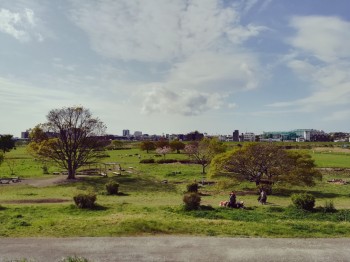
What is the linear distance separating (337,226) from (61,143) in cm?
4427

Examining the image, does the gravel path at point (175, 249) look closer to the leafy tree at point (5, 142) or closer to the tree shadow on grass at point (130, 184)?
the tree shadow on grass at point (130, 184)

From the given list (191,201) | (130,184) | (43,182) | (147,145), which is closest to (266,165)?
(191,201)

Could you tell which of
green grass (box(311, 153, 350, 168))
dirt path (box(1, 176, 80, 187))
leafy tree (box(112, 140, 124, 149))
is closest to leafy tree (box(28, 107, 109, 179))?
dirt path (box(1, 176, 80, 187))

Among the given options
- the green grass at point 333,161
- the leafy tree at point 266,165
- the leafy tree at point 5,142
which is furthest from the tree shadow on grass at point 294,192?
the leafy tree at point 5,142

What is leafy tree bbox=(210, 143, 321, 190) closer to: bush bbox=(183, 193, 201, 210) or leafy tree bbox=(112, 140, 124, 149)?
bush bbox=(183, 193, 201, 210)

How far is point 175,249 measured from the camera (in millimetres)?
17703

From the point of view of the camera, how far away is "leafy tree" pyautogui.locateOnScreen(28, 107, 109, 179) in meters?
56.0

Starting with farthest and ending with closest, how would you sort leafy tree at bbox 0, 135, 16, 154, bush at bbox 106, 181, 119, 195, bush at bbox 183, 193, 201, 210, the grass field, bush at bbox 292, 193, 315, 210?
leafy tree at bbox 0, 135, 16, 154 < bush at bbox 106, 181, 119, 195 < bush at bbox 292, 193, 315, 210 < bush at bbox 183, 193, 201, 210 < the grass field

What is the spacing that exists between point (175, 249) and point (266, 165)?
2564cm

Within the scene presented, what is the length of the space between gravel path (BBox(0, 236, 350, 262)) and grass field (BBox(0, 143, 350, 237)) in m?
1.40

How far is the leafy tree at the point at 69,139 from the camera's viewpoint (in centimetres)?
5600

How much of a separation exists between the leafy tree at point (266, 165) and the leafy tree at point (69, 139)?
23045mm

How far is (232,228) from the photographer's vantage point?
71.3ft

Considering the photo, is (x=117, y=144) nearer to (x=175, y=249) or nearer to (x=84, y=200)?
(x=84, y=200)
